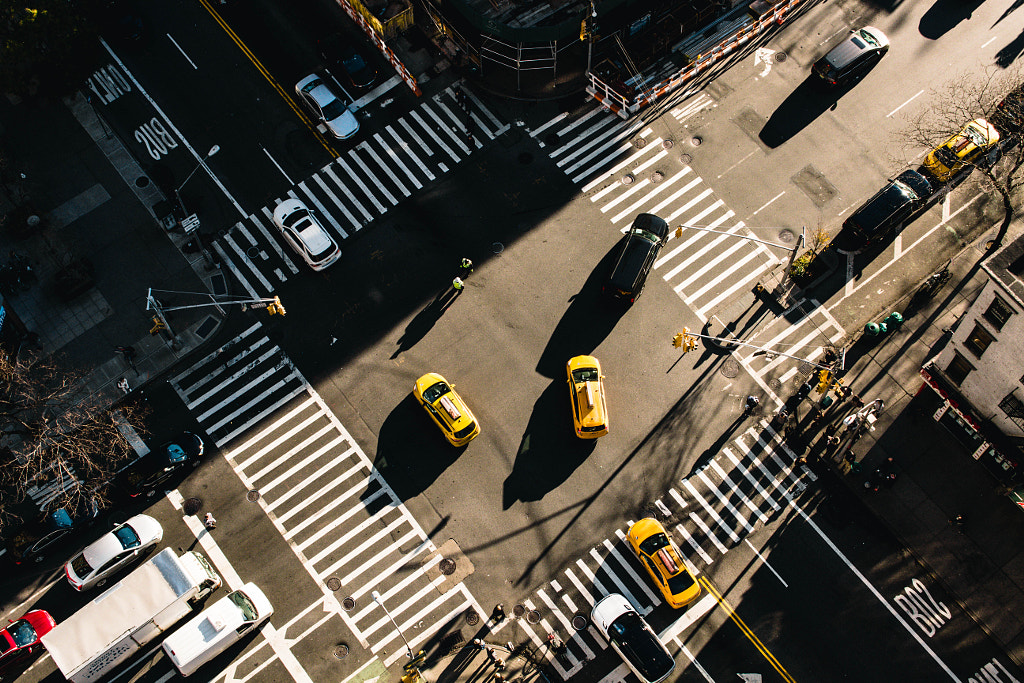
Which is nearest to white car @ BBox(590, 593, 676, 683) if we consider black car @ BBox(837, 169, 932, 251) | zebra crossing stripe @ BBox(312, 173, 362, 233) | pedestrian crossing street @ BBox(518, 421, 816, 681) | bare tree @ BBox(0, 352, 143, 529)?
pedestrian crossing street @ BBox(518, 421, 816, 681)

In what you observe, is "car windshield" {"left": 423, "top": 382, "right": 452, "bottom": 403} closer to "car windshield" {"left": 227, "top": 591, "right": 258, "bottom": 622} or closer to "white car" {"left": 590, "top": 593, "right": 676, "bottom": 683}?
"car windshield" {"left": 227, "top": 591, "right": 258, "bottom": 622}

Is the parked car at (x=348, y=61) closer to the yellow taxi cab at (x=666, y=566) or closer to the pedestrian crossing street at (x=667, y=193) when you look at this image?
the pedestrian crossing street at (x=667, y=193)

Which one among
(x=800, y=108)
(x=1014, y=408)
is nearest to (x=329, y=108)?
(x=800, y=108)

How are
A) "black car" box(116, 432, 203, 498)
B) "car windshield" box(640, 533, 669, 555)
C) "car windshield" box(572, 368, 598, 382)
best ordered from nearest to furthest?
"car windshield" box(640, 533, 669, 555) < "black car" box(116, 432, 203, 498) < "car windshield" box(572, 368, 598, 382)

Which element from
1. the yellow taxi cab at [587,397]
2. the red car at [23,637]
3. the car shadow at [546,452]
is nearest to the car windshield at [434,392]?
the car shadow at [546,452]

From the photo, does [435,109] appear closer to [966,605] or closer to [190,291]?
[190,291]
